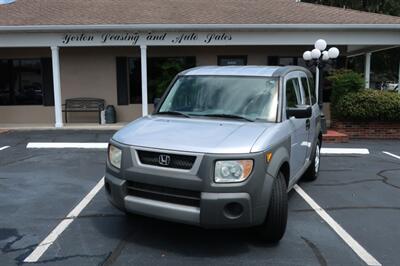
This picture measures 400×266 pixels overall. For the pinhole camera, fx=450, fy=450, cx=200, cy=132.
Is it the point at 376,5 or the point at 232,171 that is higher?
the point at 376,5

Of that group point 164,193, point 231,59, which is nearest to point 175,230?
point 164,193

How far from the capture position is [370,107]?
43.6 feet

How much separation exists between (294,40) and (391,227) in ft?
33.2

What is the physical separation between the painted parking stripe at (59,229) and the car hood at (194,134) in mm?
1256

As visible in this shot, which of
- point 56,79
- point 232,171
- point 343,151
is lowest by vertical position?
point 343,151

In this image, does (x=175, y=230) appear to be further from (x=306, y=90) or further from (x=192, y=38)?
(x=192, y=38)

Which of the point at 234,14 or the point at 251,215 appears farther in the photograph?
the point at 234,14

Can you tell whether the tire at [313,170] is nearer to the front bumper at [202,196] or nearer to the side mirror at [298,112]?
the side mirror at [298,112]

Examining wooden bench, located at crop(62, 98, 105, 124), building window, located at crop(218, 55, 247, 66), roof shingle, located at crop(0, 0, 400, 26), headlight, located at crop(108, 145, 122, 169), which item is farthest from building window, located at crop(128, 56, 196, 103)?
headlight, located at crop(108, 145, 122, 169)

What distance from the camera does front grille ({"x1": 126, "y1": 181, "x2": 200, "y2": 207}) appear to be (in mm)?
4152

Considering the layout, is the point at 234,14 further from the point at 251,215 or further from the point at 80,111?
the point at 251,215

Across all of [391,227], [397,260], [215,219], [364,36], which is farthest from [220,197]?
[364,36]

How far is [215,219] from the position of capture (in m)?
4.08

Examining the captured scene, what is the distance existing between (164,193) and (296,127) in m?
2.13
